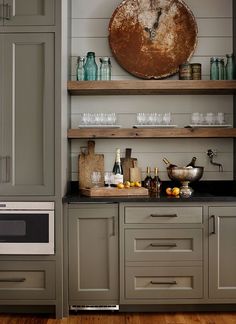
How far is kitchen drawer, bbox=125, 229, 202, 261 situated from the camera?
3.33 metres

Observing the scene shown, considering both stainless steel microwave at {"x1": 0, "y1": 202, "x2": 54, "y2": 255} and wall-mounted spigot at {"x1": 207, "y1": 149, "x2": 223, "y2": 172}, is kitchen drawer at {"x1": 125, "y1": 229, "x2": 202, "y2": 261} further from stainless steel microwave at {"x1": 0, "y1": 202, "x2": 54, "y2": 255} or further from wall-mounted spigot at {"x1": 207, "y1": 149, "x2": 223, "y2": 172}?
wall-mounted spigot at {"x1": 207, "y1": 149, "x2": 223, "y2": 172}

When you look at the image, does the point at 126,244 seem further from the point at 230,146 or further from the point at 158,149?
the point at 230,146

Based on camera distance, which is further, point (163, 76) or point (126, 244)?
point (163, 76)

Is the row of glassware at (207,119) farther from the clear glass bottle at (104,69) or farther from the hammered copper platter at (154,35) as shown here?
the clear glass bottle at (104,69)

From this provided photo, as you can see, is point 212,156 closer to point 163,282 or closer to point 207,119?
point 207,119

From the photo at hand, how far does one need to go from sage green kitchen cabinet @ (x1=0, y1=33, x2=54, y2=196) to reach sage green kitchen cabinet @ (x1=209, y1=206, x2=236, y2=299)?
3.96 ft

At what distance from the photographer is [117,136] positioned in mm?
3705

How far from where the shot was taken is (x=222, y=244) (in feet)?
10.9

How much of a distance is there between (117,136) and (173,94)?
66 cm

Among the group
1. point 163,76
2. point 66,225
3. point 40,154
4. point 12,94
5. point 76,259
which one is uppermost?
point 163,76

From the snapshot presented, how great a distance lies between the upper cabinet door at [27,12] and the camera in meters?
3.28

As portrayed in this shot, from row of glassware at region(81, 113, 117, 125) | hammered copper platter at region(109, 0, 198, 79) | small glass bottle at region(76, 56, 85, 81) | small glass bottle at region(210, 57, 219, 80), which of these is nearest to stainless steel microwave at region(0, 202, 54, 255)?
row of glassware at region(81, 113, 117, 125)

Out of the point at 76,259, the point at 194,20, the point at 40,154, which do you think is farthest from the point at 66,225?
the point at 194,20

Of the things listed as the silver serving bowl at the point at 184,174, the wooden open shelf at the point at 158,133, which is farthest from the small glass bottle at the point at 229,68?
the silver serving bowl at the point at 184,174
